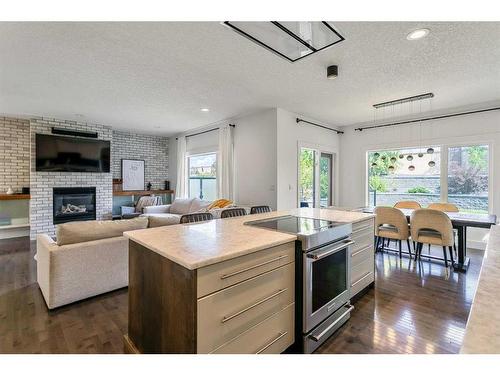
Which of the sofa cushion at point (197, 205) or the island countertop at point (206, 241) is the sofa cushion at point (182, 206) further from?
the island countertop at point (206, 241)

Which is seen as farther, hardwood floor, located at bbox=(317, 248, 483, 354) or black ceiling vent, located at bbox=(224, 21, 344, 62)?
black ceiling vent, located at bbox=(224, 21, 344, 62)

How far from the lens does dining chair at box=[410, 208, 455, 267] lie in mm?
3230

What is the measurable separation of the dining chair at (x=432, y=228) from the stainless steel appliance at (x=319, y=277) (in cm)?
184

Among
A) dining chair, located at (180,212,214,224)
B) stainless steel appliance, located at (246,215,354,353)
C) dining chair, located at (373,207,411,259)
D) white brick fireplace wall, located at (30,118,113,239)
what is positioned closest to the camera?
stainless steel appliance, located at (246,215,354,353)

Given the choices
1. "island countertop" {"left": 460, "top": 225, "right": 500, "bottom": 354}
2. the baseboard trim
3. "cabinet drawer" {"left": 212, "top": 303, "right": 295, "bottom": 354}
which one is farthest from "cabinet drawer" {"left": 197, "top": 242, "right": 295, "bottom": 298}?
the baseboard trim

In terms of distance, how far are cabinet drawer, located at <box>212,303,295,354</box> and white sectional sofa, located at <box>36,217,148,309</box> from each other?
1.95 meters

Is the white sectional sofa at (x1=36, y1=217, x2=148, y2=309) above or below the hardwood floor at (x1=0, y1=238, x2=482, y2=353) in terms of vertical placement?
above

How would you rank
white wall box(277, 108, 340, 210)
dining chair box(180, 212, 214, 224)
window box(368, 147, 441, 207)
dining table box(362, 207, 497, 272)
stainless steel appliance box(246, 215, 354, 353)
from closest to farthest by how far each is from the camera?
1. stainless steel appliance box(246, 215, 354, 353)
2. dining chair box(180, 212, 214, 224)
3. dining table box(362, 207, 497, 272)
4. white wall box(277, 108, 340, 210)
5. window box(368, 147, 441, 207)

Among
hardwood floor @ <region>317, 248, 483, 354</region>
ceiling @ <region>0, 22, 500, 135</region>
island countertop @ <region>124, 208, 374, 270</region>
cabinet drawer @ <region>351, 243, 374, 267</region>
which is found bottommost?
hardwood floor @ <region>317, 248, 483, 354</region>

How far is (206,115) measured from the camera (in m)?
5.28

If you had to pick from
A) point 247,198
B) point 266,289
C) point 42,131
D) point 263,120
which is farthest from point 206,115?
point 266,289

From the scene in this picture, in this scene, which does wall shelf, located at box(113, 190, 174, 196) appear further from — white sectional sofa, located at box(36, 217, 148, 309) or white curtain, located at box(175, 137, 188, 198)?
white sectional sofa, located at box(36, 217, 148, 309)

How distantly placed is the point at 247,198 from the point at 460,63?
150 inches

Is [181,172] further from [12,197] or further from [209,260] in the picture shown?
[209,260]
